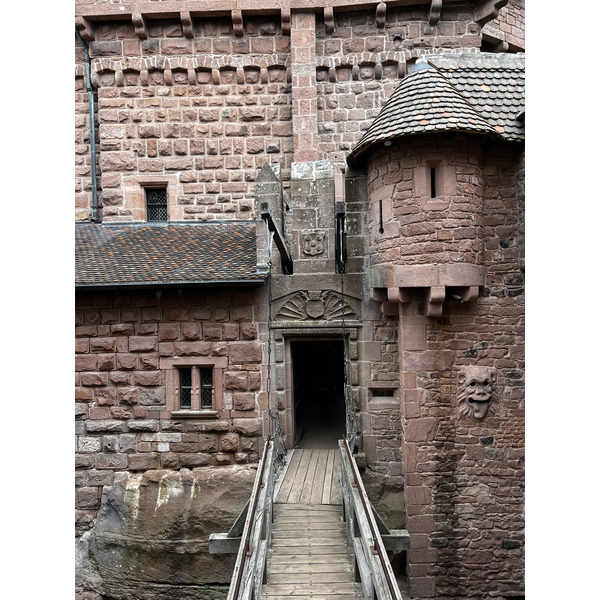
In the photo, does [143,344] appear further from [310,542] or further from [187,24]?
[187,24]

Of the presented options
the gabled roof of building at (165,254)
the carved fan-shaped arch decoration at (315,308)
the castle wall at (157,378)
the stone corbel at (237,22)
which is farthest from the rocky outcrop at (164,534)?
the stone corbel at (237,22)

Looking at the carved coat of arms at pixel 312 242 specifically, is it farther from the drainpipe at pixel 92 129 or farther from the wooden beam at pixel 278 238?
the drainpipe at pixel 92 129

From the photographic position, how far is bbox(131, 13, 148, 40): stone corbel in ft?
27.5

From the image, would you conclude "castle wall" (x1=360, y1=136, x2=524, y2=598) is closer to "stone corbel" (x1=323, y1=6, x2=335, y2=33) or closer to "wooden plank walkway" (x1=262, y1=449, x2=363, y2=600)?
"wooden plank walkway" (x1=262, y1=449, x2=363, y2=600)

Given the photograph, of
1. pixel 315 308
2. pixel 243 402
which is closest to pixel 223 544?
pixel 243 402

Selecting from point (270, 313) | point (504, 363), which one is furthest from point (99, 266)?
point (504, 363)

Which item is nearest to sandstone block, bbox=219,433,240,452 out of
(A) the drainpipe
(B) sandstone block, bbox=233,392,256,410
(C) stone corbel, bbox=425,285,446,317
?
(B) sandstone block, bbox=233,392,256,410

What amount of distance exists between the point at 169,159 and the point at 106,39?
2.54 metres

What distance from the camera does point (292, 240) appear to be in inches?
279

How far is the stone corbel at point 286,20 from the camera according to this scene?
8344mm

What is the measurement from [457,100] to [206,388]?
5507mm

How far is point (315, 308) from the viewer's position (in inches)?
279

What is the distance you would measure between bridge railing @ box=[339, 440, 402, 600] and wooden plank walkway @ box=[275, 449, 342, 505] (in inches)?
19.6

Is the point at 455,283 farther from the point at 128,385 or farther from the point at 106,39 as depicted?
the point at 106,39
